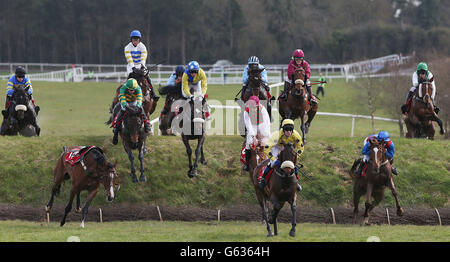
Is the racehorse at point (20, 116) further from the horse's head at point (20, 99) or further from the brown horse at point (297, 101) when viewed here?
the brown horse at point (297, 101)

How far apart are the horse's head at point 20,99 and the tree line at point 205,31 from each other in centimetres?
5201

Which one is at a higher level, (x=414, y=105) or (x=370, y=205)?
(x=414, y=105)

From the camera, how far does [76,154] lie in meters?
17.3

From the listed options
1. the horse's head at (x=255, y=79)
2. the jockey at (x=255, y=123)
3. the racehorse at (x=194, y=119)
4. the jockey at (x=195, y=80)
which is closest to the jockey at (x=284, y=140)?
the jockey at (x=255, y=123)

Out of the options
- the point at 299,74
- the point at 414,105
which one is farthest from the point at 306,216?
the point at 414,105

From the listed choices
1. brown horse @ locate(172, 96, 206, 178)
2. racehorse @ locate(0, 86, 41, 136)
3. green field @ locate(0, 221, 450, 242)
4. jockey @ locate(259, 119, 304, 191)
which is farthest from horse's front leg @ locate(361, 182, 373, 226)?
racehorse @ locate(0, 86, 41, 136)

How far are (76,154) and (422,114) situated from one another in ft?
38.0

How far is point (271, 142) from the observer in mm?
15156

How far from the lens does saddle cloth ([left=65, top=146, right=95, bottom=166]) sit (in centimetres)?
1709

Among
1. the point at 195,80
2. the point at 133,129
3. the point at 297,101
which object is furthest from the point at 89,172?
the point at 297,101

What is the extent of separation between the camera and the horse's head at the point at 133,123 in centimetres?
1861
